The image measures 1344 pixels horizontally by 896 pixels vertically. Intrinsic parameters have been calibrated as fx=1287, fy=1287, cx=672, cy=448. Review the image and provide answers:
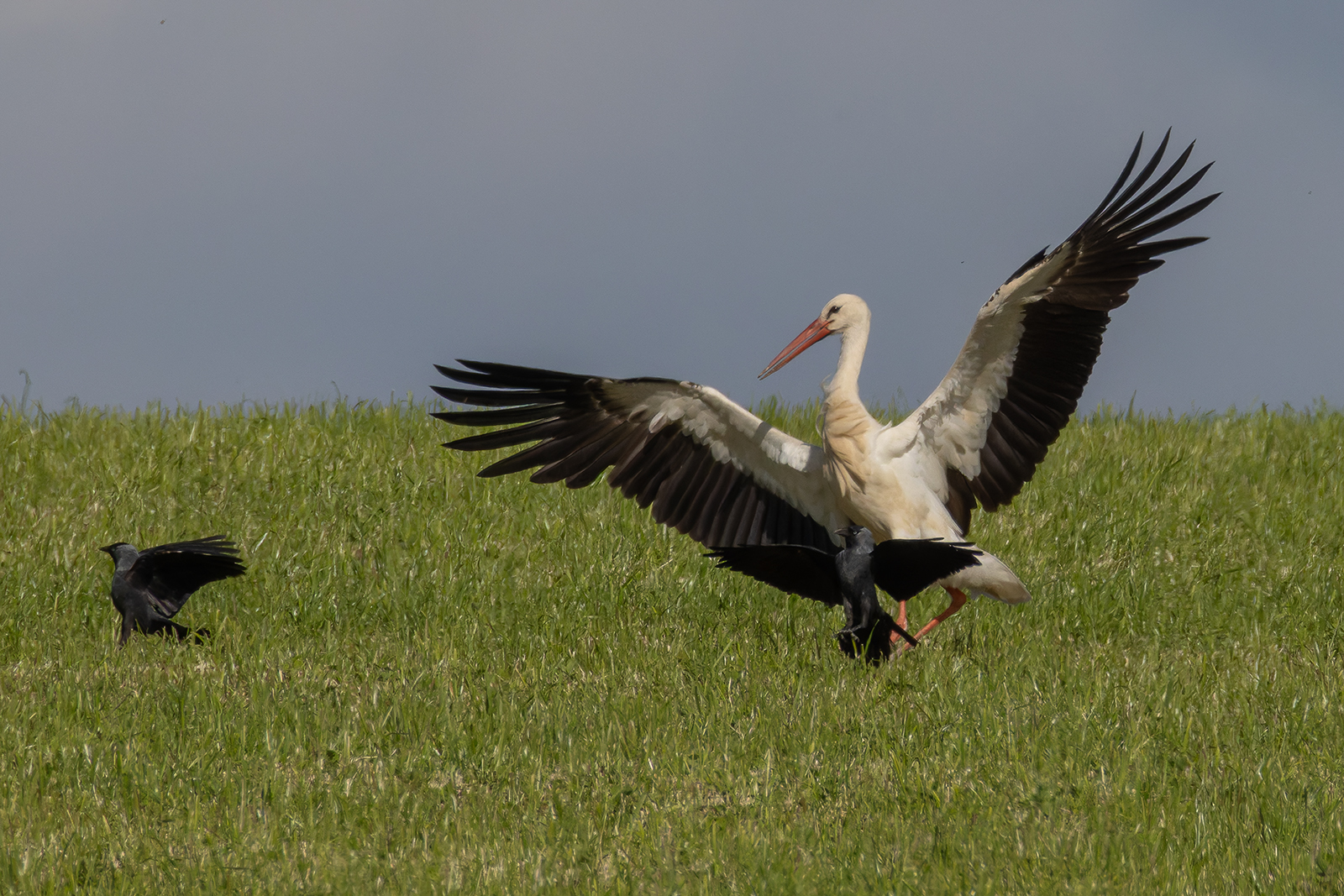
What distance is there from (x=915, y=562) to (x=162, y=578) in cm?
395

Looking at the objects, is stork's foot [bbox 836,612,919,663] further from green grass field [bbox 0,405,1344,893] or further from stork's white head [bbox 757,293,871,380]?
stork's white head [bbox 757,293,871,380]

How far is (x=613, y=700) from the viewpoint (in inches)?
223

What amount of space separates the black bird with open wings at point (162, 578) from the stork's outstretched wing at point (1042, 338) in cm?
363

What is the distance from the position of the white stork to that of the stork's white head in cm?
1

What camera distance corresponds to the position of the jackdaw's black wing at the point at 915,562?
19.9ft

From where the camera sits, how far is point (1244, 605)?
7789mm

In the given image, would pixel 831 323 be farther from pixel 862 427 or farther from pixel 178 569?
pixel 178 569

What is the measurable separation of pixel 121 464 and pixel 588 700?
578 centimetres

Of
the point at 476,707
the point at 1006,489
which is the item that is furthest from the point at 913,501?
the point at 476,707

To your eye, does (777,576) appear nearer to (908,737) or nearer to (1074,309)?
(908,737)

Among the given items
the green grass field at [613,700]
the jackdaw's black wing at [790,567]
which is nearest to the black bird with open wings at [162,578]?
the green grass field at [613,700]

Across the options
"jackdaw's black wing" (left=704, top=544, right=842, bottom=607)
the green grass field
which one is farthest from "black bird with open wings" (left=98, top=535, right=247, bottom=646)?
"jackdaw's black wing" (left=704, top=544, right=842, bottom=607)

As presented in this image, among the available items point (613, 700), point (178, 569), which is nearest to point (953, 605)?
point (613, 700)

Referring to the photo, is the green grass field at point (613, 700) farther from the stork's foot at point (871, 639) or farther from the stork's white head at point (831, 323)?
the stork's white head at point (831, 323)
